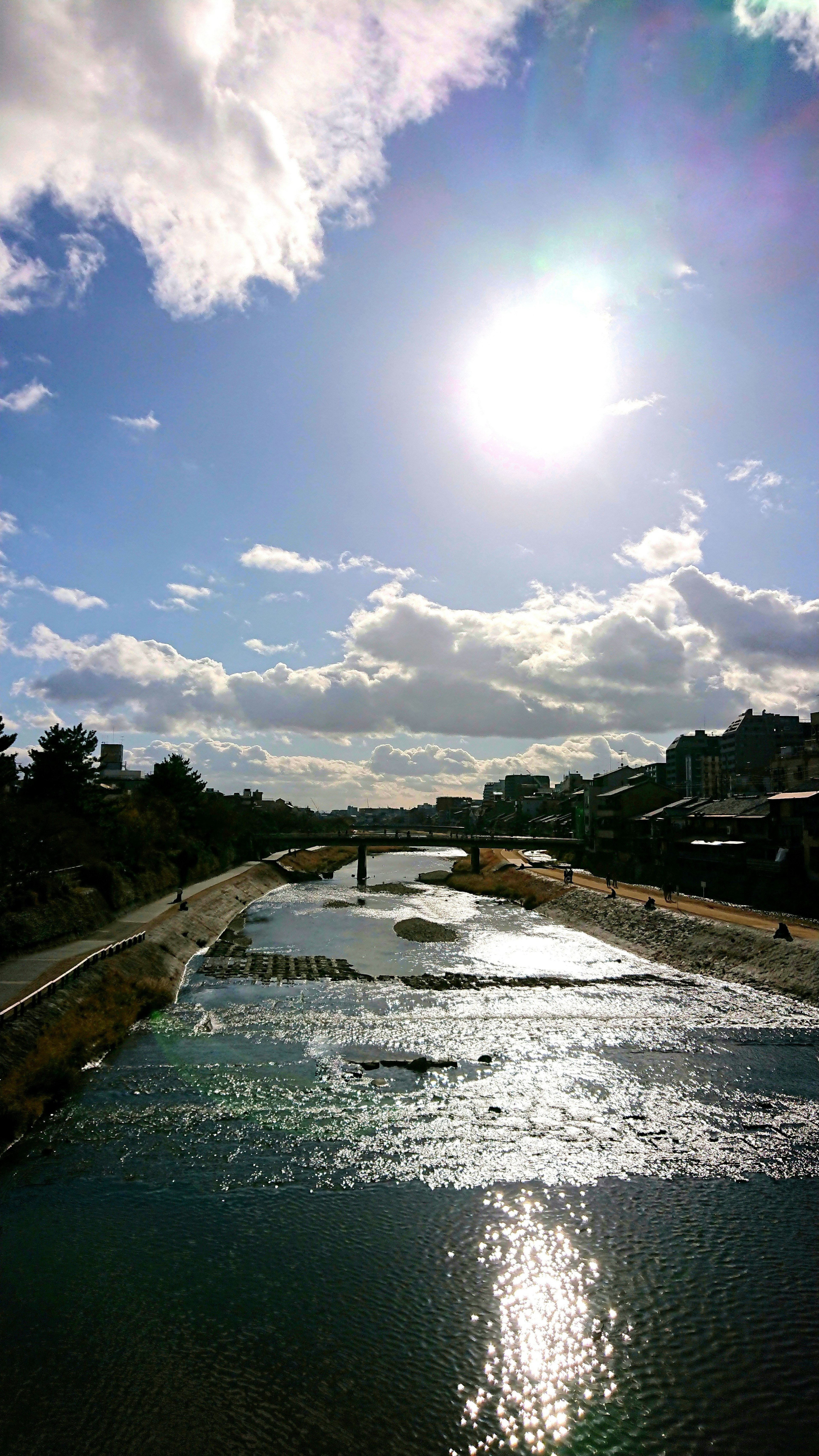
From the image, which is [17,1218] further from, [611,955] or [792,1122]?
[611,955]

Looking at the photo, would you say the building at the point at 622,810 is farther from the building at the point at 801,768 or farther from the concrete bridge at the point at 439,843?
the building at the point at 801,768

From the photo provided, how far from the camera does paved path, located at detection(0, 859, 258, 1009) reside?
80.6ft

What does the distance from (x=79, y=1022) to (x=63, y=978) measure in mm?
2598

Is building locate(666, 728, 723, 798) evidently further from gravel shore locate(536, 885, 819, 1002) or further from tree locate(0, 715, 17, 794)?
tree locate(0, 715, 17, 794)

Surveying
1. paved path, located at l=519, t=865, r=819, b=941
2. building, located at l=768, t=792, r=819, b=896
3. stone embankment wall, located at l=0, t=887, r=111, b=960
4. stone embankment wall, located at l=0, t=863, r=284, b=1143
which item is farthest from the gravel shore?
stone embankment wall, located at l=0, t=887, r=111, b=960

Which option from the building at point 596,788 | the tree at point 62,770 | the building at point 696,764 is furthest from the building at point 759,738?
the tree at point 62,770

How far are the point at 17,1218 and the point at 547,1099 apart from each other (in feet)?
40.1

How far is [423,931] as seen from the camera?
51281 mm

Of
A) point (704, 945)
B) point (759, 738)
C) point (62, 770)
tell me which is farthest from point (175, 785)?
point (759, 738)

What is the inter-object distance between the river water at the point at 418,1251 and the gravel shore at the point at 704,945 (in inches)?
318

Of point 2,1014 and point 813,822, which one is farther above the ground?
point 813,822

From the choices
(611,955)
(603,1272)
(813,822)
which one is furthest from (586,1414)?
(813,822)

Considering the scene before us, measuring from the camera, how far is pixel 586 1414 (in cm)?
953

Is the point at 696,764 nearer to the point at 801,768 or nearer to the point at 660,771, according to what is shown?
the point at 660,771
